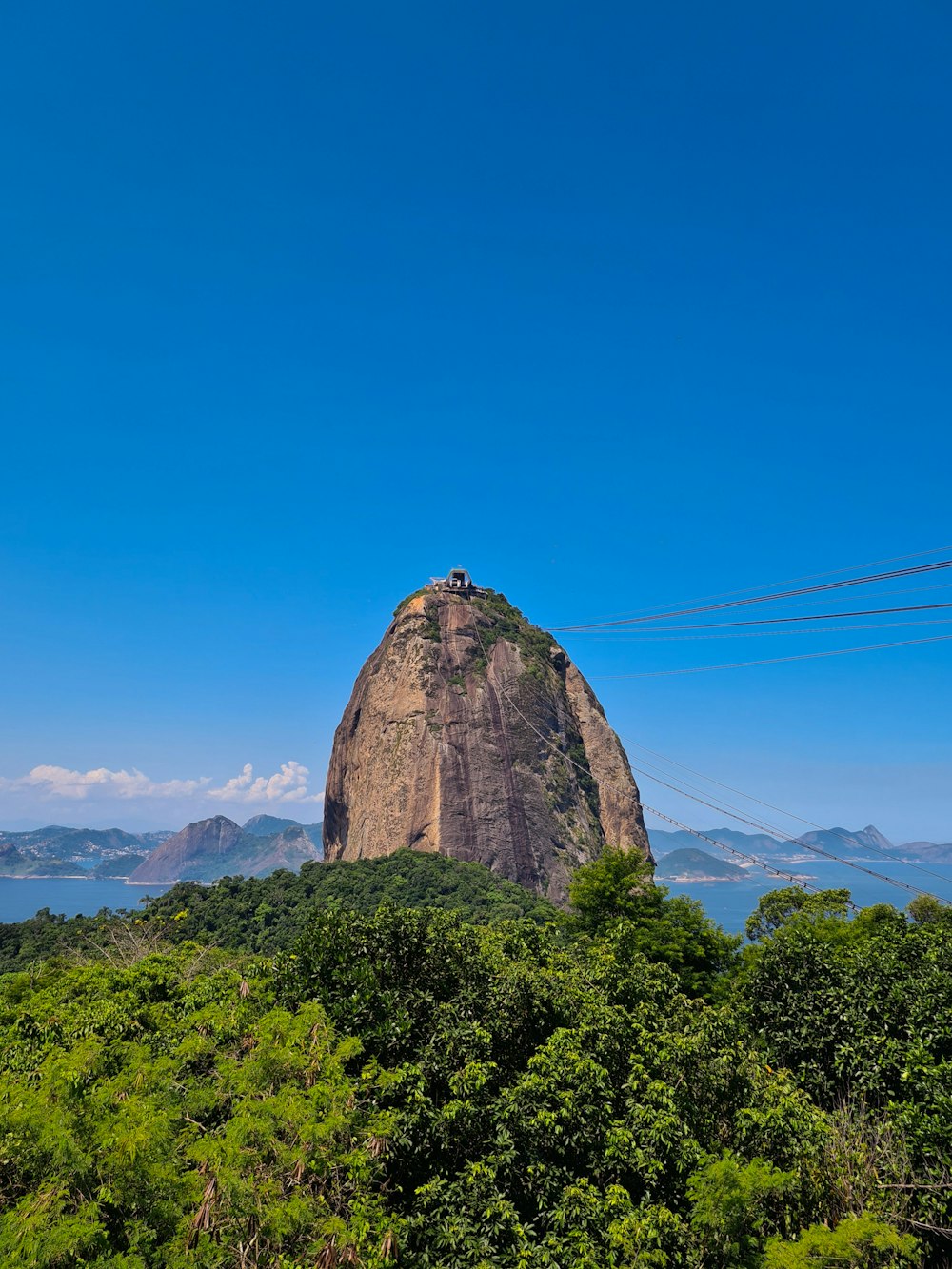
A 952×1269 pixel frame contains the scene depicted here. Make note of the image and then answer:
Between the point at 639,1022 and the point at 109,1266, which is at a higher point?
the point at 639,1022

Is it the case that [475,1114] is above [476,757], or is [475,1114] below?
below

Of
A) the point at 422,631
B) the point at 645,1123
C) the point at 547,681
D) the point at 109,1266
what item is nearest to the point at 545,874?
the point at 547,681

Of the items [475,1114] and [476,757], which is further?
[476,757]

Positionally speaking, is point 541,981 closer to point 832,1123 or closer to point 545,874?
A: point 832,1123

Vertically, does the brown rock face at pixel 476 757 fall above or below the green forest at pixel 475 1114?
above
